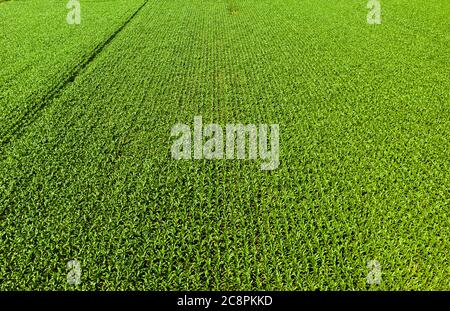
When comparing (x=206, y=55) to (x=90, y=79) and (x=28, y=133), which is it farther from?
(x=28, y=133)
